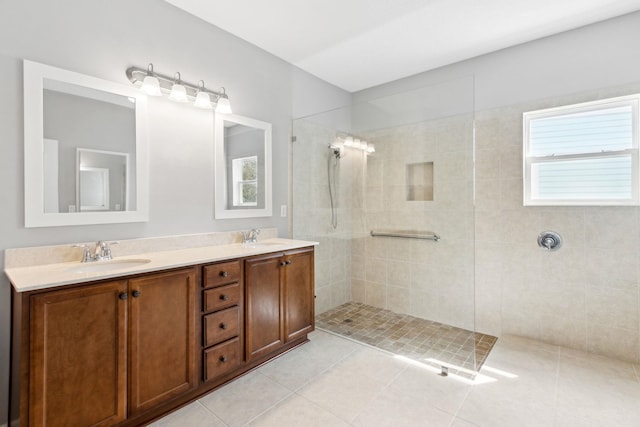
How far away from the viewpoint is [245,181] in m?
2.72

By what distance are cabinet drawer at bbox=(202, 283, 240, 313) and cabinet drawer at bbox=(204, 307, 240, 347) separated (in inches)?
1.6

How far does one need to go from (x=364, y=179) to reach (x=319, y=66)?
1294 millimetres

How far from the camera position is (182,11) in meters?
2.26

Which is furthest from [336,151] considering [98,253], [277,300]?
[98,253]

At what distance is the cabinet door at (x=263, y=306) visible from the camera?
215 centimetres

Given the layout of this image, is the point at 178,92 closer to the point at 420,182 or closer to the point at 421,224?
the point at 420,182

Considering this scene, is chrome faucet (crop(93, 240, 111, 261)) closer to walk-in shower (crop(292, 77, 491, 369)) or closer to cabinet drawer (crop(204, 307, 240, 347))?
cabinet drawer (crop(204, 307, 240, 347))

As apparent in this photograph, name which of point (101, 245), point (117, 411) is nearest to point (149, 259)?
point (101, 245)

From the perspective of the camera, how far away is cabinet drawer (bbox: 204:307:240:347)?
191cm

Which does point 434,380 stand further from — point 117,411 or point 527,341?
point 117,411

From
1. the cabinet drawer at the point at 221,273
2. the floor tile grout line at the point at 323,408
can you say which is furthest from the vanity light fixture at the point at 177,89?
the floor tile grout line at the point at 323,408

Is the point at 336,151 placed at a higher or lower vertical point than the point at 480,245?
higher

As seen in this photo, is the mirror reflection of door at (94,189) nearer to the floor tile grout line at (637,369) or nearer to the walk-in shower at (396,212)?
the walk-in shower at (396,212)

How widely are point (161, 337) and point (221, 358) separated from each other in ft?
1.49
